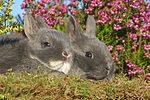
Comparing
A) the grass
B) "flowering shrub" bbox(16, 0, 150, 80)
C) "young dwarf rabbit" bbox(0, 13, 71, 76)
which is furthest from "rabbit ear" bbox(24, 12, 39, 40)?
"flowering shrub" bbox(16, 0, 150, 80)

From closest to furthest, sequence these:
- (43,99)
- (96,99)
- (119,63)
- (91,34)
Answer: (43,99), (96,99), (91,34), (119,63)

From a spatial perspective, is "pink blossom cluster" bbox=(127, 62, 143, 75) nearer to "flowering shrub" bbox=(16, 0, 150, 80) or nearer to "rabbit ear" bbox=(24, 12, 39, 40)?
"flowering shrub" bbox=(16, 0, 150, 80)

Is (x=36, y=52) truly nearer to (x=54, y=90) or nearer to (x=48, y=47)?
(x=48, y=47)

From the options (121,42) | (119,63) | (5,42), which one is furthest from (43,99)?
(121,42)

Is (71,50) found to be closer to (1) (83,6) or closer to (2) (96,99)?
(2) (96,99)

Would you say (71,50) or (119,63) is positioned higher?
(71,50)

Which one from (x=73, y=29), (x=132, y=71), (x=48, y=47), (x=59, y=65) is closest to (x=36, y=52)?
(x=48, y=47)
